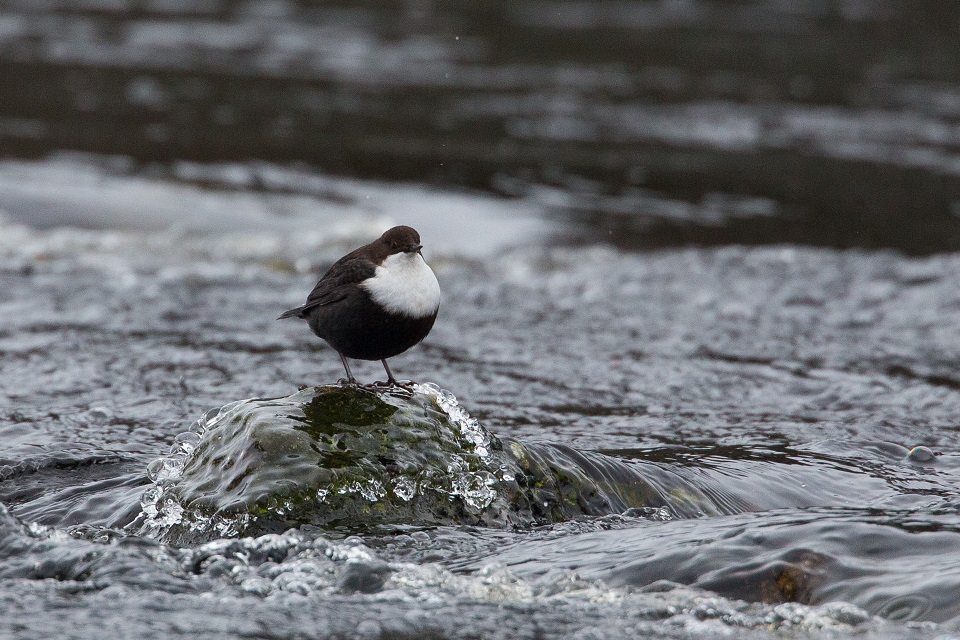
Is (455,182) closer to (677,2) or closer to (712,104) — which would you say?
(712,104)

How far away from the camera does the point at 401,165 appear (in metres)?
12.9

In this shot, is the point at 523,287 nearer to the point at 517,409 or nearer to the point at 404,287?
the point at 517,409

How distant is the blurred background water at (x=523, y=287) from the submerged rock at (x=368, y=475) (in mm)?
148

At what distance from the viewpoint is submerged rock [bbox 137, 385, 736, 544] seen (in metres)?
4.39

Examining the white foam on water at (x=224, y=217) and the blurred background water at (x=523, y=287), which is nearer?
the blurred background water at (x=523, y=287)

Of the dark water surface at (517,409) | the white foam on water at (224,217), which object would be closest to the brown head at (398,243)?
the dark water surface at (517,409)

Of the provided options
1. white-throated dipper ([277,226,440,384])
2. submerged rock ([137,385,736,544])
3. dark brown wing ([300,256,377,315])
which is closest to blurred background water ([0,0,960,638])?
submerged rock ([137,385,736,544])

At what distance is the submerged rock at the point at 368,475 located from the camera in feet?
14.4

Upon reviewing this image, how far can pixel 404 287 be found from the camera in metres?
4.57

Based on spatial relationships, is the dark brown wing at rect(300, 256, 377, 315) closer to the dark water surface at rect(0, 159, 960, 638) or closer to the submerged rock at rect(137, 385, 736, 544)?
the submerged rock at rect(137, 385, 736, 544)

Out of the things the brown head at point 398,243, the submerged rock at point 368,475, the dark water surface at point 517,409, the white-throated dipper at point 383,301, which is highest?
the brown head at point 398,243

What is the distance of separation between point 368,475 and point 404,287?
29.0 inches

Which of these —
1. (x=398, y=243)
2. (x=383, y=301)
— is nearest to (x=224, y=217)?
(x=398, y=243)

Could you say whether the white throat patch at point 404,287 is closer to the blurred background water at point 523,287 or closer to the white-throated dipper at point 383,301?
the white-throated dipper at point 383,301
